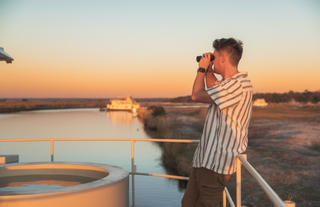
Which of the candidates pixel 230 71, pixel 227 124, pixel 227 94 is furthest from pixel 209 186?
pixel 230 71

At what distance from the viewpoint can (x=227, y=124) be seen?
173 cm

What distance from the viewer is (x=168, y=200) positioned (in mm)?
16453

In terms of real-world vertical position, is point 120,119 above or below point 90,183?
below

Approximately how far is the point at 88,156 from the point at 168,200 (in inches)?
429

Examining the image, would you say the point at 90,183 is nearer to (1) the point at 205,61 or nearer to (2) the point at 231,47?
(1) the point at 205,61

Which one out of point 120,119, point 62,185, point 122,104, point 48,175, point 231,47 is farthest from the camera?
point 122,104

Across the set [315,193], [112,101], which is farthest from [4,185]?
[112,101]

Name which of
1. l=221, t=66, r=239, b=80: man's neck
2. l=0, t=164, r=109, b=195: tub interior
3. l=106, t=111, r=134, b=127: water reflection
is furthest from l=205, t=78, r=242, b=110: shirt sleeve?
l=106, t=111, r=134, b=127: water reflection

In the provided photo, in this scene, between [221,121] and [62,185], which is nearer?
[221,121]

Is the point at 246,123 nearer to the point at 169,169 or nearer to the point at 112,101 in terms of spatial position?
the point at 169,169

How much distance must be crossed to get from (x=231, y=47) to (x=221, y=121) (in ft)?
1.28

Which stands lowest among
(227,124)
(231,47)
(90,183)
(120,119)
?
(120,119)

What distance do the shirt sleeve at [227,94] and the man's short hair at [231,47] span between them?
177mm

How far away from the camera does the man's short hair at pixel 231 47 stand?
1786 mm
